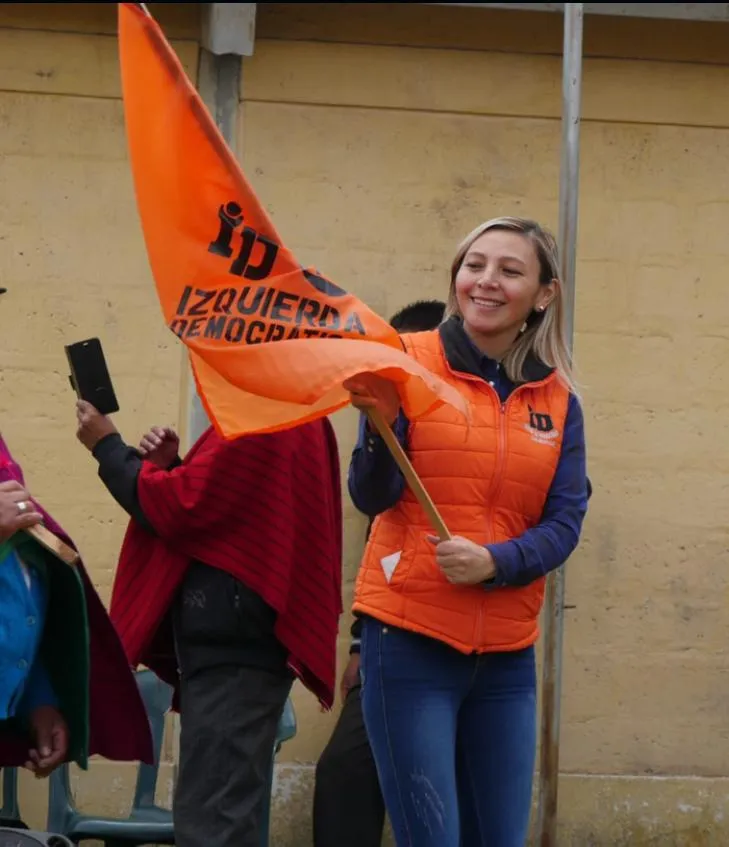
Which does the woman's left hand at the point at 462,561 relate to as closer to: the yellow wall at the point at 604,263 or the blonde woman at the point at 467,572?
the blonde woman at the point at 467,572

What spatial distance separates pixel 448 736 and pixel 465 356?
92cm

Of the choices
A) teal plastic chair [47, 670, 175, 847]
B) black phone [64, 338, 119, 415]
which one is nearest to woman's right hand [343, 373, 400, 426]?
black phone [64, 338, 119, 415]

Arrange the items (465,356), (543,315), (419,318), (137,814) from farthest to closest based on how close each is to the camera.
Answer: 1. (419,318)
2. (137,814)
3. (543,315)
4. (465,356)

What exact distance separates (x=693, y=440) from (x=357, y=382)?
341 centimetres

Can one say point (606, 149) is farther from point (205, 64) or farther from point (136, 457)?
point (136, 457)

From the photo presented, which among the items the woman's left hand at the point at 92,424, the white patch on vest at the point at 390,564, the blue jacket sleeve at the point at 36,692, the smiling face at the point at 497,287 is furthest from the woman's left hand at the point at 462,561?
the woman's left hand at the point at 92,424

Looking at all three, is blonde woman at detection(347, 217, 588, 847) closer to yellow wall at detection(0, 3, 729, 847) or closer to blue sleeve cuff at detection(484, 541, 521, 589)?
blue sleeve cuff at detection(484, 541, 521, 589)

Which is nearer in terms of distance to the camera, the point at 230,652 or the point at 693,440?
the point at 230,652

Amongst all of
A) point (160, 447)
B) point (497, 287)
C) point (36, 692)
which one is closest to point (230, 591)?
point (160, 447)

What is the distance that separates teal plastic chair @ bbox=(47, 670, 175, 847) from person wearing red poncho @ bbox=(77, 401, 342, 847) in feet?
2.98

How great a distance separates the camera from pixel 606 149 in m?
6.88

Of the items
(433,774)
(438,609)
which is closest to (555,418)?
(438,609)

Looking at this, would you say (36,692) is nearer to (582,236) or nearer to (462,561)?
(462,561)

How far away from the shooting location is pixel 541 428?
13.4 feet
